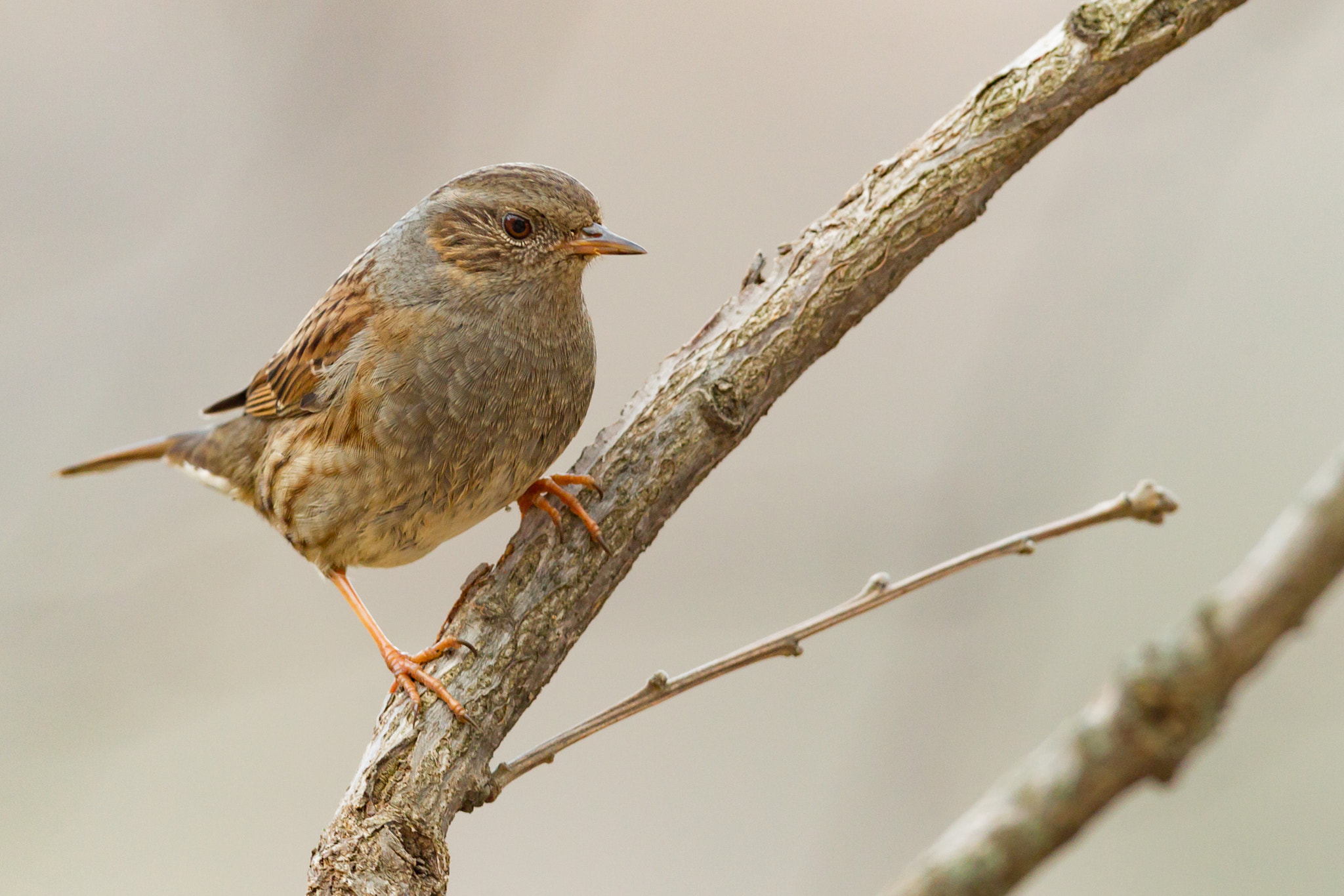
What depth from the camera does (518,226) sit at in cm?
395

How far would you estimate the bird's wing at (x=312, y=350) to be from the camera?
13.4 feet

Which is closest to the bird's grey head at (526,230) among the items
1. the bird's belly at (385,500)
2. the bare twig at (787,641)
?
the bird's belly at (385,500)

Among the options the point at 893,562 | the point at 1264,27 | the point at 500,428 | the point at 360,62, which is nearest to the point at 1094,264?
the point at 1264,27

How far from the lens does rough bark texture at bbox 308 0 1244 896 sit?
292cm

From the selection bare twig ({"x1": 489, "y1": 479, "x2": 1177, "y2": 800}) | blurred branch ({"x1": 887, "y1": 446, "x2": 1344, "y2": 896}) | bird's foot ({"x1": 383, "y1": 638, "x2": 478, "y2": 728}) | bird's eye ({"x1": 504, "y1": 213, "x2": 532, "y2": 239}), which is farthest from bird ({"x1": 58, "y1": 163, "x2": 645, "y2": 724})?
blurred branch ({"x1": 887, "y1": 446, "x2": 1344, "y2": 896})

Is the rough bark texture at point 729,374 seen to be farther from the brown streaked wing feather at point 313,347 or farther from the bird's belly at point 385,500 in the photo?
the brown streaked wing feather at point 313,347

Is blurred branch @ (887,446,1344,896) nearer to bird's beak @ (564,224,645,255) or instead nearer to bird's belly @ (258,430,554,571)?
bird's belly @ (258,430,554,571)

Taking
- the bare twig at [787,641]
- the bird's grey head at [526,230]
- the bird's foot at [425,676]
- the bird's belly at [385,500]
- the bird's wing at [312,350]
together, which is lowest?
the bare twig at [787,641]

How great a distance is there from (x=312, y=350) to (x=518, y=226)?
989 mm

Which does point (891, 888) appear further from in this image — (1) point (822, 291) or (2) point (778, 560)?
(2) point (778, 560)

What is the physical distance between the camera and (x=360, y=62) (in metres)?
4.85

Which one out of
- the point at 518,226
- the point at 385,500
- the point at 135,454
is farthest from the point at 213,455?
the point at 518,226

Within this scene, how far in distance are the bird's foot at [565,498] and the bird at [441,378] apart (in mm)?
12

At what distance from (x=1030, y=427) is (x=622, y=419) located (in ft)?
4.41
